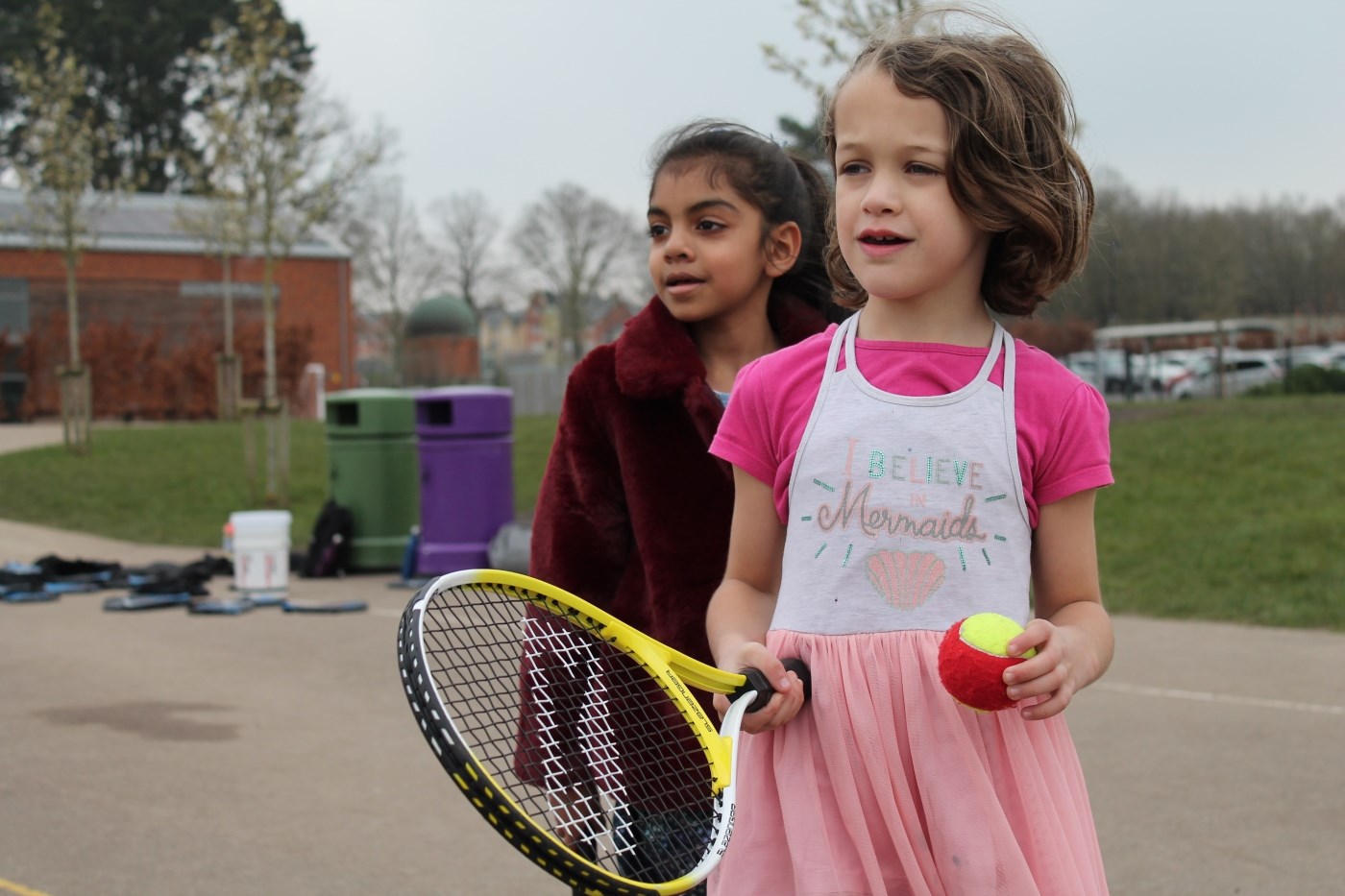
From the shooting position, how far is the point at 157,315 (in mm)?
42375

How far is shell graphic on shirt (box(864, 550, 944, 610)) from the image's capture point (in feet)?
6.13

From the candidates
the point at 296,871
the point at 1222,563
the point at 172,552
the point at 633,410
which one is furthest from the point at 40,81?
the point at 633,410

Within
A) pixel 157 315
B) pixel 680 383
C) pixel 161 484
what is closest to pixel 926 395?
pixel 680 383

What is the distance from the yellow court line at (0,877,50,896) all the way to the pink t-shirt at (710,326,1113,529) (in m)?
3.16

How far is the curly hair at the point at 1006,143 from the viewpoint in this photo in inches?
75.0

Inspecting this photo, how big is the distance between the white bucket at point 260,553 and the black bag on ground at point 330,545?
1.12 metres

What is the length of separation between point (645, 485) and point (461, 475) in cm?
800

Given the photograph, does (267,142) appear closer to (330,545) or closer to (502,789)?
(330,545)

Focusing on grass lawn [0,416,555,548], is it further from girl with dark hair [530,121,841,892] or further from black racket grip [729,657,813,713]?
black racket grip [729,657,813,713]

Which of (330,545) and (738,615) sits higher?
(738,615)

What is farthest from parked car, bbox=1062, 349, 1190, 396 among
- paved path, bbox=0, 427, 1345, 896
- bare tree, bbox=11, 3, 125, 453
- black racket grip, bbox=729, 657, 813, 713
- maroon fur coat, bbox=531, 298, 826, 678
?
black racket grip, bbox=729, 657, 813, 713

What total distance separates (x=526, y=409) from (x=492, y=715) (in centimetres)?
4574

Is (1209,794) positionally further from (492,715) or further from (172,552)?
(172,552)

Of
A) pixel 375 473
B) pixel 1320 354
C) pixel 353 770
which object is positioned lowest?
pixel 353 770
